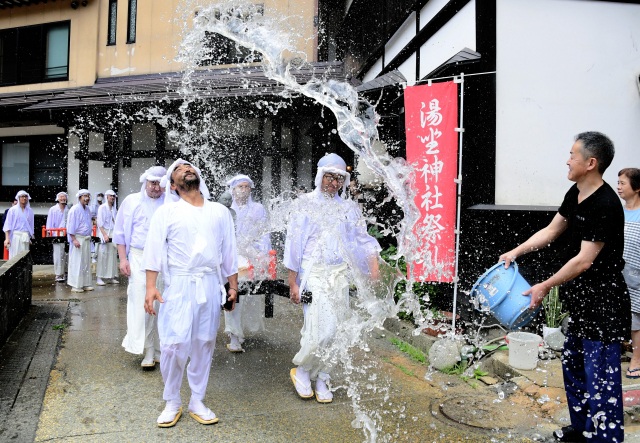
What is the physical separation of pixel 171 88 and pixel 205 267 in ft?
34.5

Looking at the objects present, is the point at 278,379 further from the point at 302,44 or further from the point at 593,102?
the point at 302,44

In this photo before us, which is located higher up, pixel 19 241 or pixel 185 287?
pixel 19 241

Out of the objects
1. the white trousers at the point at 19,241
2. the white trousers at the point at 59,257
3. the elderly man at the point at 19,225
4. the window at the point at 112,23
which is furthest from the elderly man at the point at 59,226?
the window at the point at 112,23

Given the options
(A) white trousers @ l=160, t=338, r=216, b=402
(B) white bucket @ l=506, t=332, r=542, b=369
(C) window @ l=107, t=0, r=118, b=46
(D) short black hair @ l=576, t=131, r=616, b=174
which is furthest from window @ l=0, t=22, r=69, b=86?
(D) short black hair @ l=576, t=131, r=616, b=174

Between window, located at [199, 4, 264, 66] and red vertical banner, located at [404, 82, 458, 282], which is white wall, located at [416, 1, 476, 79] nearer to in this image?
red vertical banner, located at [404, 82, 458, 282]

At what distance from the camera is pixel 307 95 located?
11500 mm

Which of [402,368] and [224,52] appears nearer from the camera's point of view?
[402,368]

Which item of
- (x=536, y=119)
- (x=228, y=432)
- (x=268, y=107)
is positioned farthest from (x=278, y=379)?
(x=268, y=107)

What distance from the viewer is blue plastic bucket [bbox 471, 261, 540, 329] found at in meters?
3.66

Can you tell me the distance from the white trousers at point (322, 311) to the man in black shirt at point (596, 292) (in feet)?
5.64

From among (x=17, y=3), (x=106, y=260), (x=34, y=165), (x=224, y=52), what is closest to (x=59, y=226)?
(x=106, y=260)

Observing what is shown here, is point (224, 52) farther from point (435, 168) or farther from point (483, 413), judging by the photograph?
point (483, 413)

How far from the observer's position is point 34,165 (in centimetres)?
1686

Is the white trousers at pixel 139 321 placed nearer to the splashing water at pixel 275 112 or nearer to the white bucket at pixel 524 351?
the splashing water at pixel 275 112
